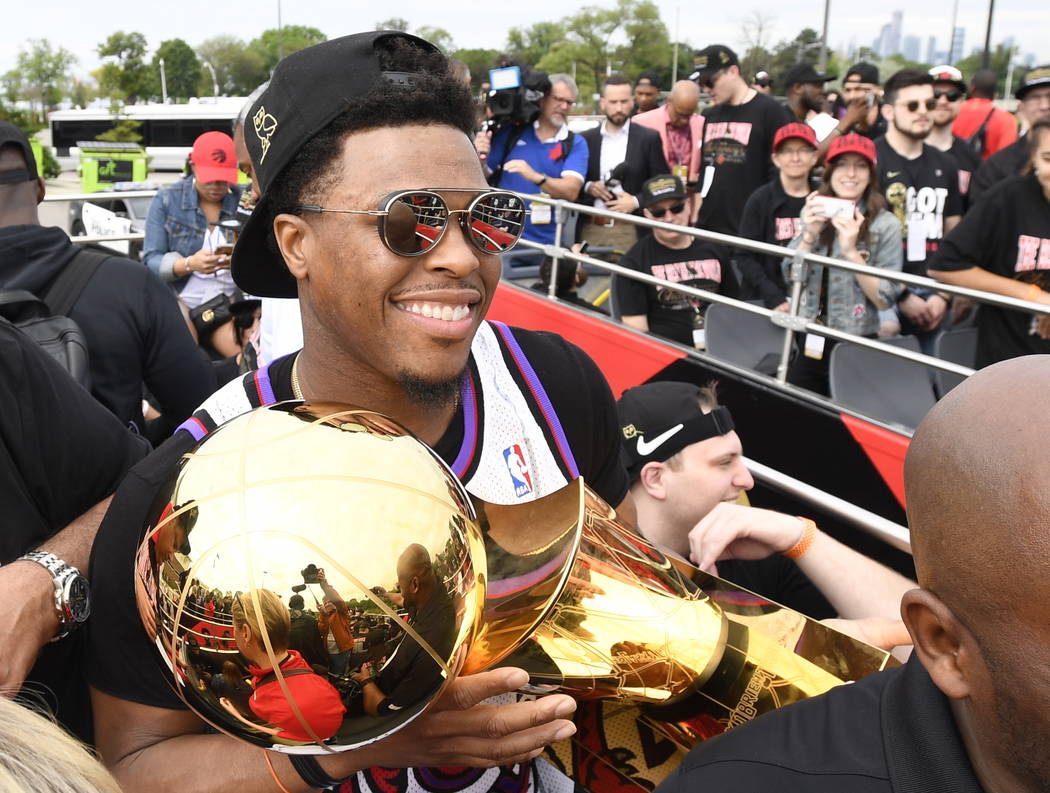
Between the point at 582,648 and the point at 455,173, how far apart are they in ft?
2.47

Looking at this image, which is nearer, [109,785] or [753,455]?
[109,785]

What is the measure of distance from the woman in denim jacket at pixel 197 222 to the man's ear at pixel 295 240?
4119 millimetres

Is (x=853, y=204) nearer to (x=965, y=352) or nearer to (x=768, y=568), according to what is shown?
(x=965, y=352)

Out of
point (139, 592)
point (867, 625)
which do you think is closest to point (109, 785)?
point (139, 592)

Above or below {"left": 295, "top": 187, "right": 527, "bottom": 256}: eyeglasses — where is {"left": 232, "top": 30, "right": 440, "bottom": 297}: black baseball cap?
above

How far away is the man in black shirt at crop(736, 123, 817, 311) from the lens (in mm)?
5473

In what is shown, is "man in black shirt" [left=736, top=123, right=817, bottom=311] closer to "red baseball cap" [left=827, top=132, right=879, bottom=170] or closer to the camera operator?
"red baseball cap" [left=827, top=132, right=879, bottom=170]

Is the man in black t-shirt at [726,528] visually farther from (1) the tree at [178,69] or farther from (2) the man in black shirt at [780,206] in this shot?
(1) the tree at [178,69]

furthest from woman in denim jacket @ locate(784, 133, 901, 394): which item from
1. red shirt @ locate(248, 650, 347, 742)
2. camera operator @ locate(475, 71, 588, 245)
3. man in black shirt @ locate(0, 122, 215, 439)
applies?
red shirt @ locate(248, 650, 347, 742)

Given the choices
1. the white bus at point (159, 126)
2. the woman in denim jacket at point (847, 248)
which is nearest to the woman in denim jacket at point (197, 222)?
the woman in denim jacket at point (847, 248)

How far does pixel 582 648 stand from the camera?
1.36 metres

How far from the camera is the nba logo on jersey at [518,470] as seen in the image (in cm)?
160

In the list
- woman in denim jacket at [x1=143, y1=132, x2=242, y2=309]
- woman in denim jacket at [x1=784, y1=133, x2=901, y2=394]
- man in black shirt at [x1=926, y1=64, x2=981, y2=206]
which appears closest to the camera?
woman in denim jacket at [x1=784, y1=133, x2=901, y2=394]

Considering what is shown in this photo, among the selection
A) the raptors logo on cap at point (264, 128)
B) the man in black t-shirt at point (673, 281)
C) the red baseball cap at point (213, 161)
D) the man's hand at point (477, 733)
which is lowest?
the man in black t-shirt at point (673, 281)
